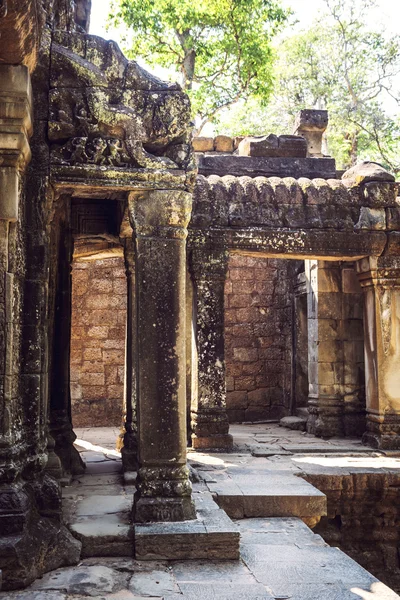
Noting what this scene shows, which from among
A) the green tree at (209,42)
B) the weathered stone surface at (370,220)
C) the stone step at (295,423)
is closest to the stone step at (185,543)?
the weathered stone surface at (370,220)

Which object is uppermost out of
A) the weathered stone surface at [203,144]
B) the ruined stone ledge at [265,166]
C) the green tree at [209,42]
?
the green tree at [209,42]

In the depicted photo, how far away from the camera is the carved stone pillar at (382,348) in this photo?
8781mm

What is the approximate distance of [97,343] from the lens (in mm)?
11680

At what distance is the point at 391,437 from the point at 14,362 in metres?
6.24

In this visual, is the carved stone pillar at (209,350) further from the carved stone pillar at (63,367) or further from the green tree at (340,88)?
the green tree at (340,88)

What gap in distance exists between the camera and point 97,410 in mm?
11539

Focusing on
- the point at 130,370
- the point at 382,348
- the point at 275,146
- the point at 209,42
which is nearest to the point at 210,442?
the point at 130,370

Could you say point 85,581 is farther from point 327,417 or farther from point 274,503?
point 327,417

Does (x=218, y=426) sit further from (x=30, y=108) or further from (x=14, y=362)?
(x=30, y=108)

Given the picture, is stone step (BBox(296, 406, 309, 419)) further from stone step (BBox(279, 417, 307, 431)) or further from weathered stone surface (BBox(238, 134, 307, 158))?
weathered stone surface (BBox(238, 134, 307, 158))

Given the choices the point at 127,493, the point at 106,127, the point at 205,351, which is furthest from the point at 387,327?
the point at 106,127

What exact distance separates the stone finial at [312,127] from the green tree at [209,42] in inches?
285

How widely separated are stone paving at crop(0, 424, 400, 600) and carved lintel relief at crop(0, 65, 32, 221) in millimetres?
2207

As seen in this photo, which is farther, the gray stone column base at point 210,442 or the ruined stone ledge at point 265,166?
the ruined stone ledge at point 265,166
